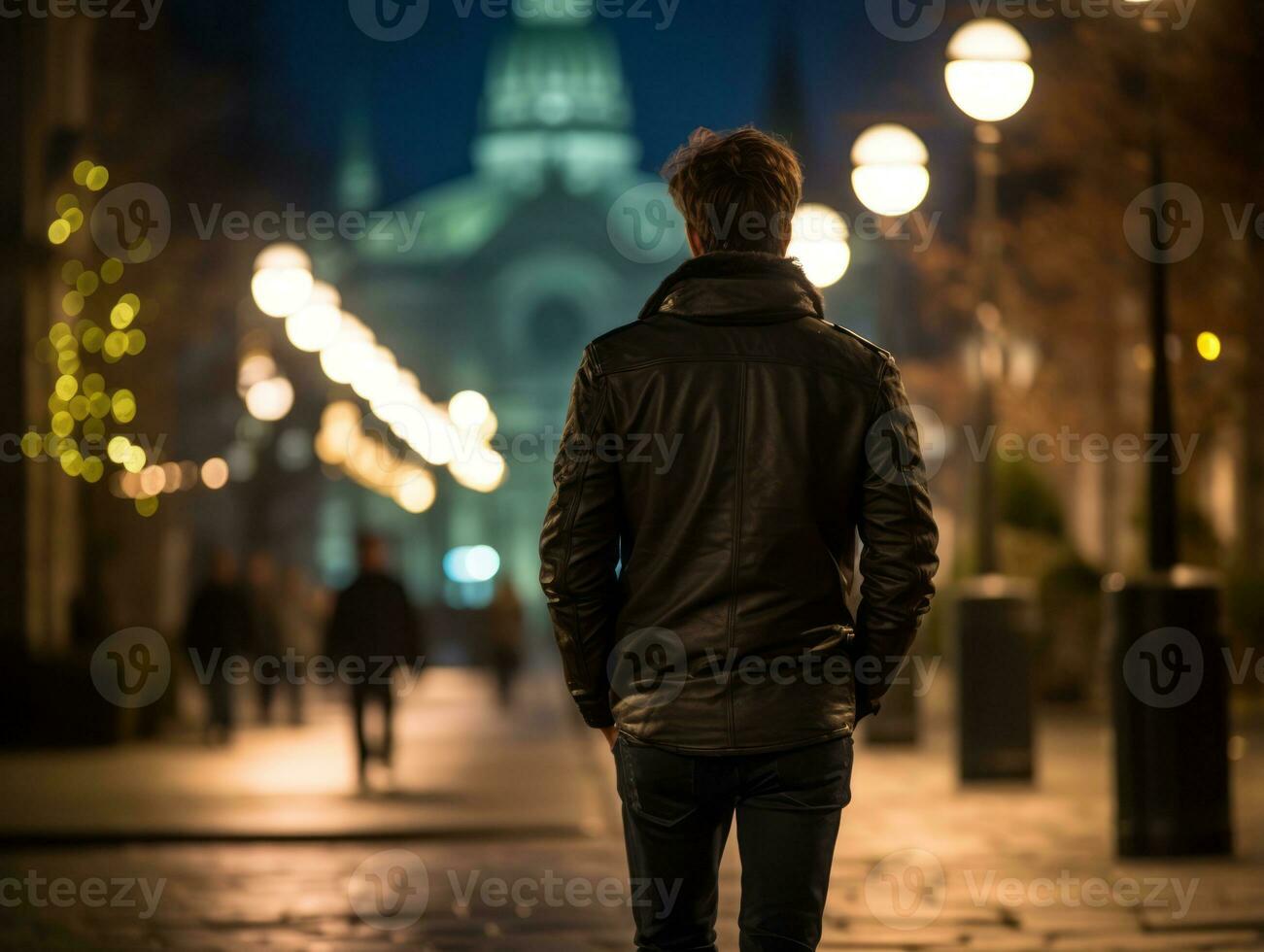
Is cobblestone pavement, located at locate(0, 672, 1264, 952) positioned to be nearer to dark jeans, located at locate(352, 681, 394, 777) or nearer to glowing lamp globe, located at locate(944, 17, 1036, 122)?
dark jeans, located at locate(352, 681, 394, 777)

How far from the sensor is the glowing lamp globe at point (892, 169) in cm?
1590

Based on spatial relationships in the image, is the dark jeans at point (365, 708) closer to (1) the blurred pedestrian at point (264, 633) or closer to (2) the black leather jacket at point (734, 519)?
(1) the blurred pedestrian at point (264, 633)

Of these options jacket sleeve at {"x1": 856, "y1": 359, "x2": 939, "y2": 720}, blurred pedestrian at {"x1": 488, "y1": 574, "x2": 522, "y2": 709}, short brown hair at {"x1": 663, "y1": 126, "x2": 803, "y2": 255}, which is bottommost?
blurred pedestrian at {"x1": 488, "y1": 574, "x2": 522, "y2": 709}

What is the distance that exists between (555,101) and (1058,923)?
375ft

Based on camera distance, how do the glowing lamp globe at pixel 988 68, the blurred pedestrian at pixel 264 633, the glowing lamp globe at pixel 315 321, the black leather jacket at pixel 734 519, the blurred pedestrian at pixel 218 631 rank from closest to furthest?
the black leather jacket at pixel 734 519 < the glowing lamp globe at pixel 988 68 < the blurred pedestrian at pixel 218 631 < the blurred pedestrian at pixel 264 633 < the glowing lamp globe at pixel 315 321

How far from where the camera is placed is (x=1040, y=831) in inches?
464

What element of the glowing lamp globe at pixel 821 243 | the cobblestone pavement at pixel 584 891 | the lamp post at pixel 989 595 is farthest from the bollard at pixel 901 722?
the cobblestone pavement at pixel 584 891

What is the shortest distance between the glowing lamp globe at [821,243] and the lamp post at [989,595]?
2378mm

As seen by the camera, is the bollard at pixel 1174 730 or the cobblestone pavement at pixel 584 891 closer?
the cobblestone pavement at pixel 584 891

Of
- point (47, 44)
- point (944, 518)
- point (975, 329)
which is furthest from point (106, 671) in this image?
point (944, 518)

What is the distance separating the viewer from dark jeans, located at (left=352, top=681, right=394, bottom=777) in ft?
50.8

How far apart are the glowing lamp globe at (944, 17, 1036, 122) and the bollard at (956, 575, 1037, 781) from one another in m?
2.97

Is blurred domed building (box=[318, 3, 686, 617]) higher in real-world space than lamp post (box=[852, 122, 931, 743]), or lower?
higher

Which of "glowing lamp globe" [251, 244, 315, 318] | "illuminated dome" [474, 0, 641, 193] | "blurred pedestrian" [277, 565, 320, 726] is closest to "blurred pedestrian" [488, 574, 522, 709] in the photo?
"blurred pedestrian" [277, 565, 320, 726]
